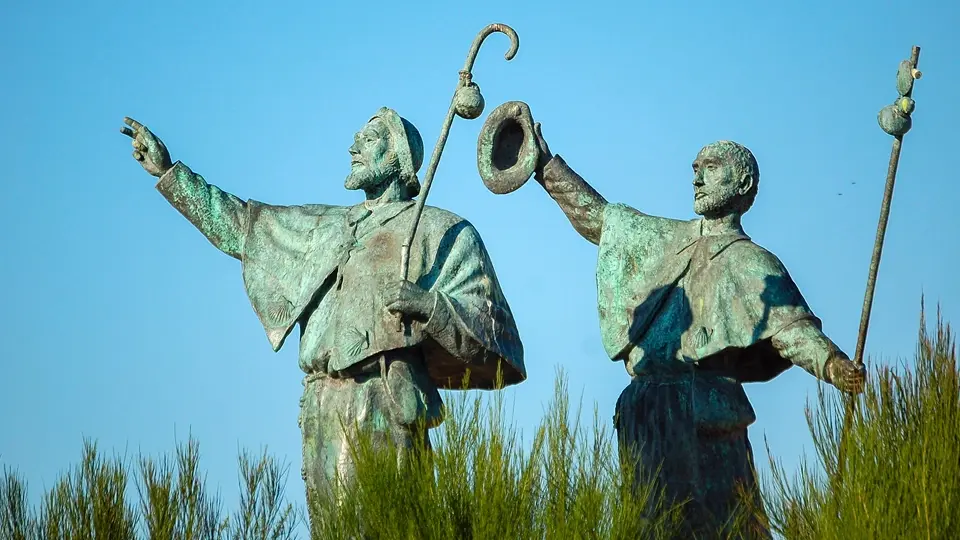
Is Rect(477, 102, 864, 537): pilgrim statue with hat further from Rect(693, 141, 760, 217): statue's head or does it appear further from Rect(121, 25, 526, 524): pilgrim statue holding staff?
Rect(121, 25, 526, 524): pilgrim statue holding staff

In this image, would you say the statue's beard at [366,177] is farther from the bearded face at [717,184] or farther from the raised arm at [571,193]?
the bearded face at [717,184]

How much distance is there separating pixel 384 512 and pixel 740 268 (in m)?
3.41

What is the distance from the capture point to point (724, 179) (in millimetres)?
23938

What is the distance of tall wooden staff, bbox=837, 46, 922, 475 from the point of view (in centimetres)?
2236

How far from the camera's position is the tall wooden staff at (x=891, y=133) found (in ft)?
73.4

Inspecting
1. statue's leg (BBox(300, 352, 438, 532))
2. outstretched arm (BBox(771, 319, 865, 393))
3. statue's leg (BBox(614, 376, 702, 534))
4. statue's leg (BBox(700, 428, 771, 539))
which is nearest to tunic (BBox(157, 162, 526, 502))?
statue's leg (BBox(300, 352, 438, 532))

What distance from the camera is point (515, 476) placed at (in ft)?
71.4

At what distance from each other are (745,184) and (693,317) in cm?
99

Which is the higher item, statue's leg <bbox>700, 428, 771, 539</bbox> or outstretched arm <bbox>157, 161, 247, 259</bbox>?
outstretched arm <bbox>157, 161, 247, 259</bbox>

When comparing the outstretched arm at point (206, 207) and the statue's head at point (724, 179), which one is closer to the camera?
the statue's head at point (724, 179)

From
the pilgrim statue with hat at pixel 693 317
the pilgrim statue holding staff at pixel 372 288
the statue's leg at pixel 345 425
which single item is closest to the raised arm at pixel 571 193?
the pilgrim statue with hat at pixel 693 317

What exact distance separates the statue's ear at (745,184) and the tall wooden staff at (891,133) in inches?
59.7

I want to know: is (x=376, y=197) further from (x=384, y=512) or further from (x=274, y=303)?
(x=384, y=512)

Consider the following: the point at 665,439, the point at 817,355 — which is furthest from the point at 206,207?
the point at 817,355
